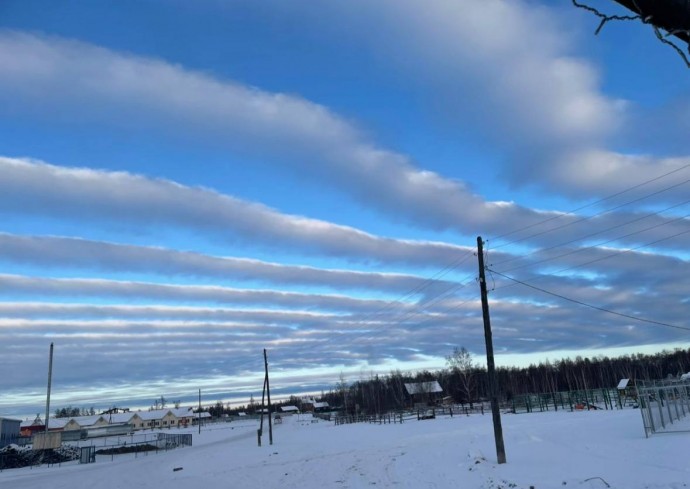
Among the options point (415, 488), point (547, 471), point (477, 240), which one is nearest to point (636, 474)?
point (547, 471)

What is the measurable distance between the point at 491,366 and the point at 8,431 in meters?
84.2

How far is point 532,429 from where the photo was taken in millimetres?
32500

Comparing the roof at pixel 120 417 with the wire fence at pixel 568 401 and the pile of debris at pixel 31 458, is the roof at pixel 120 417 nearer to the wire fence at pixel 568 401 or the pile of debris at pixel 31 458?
the pile of debris at pixel 31 458

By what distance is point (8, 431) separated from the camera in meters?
81.6

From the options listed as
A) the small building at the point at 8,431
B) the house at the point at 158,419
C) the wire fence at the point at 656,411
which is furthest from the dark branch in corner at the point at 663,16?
the house at the point at 158,419

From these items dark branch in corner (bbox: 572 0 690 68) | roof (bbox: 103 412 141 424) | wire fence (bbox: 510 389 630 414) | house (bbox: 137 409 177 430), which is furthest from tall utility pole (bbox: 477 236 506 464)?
roof (bbox: 103 412 141 424)

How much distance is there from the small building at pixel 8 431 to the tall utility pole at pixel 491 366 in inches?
3011

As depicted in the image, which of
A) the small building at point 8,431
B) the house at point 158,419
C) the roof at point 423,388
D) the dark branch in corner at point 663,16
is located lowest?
the house at point 158,419

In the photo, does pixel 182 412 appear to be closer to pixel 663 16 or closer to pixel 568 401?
pixel 568 401

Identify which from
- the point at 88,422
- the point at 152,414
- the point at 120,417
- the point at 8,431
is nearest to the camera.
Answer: the point at 8,431

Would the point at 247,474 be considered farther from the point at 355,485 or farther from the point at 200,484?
the point at 355,485

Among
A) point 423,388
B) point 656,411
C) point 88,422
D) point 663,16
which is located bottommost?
point 88,422

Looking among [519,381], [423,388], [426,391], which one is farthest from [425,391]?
[519,381]

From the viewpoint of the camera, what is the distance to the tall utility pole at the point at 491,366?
21656mm
